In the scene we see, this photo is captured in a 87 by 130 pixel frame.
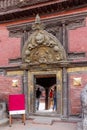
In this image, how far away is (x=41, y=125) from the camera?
28.5 ft

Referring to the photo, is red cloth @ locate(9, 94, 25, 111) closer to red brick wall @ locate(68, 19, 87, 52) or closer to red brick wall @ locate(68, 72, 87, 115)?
red brick wall @ locate(68, 72, 87, 115)

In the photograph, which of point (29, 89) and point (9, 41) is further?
point (9, 41)

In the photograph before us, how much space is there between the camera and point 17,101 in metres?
9.02

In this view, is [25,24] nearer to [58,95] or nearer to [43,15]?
[43,15]

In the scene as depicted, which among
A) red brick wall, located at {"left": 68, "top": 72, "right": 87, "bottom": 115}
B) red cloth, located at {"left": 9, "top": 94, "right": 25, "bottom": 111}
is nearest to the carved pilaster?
red brick wall, located at {"left": 68, "top": 72, "right": 87, "bottom": 115}

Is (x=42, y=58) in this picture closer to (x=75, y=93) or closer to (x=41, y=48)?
(x=41, y=48)

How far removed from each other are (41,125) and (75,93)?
5.84 ft

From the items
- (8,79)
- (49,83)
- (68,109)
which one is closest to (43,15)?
(8,79)

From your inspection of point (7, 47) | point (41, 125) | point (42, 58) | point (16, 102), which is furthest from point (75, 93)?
point (7, 47)

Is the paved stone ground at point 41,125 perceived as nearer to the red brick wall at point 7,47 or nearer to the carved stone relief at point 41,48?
the carved stone relief at point 41,48

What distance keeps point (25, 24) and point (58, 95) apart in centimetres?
344

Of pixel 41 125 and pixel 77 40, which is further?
pixel 77 40

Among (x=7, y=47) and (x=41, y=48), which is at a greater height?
(x=7, y=47)

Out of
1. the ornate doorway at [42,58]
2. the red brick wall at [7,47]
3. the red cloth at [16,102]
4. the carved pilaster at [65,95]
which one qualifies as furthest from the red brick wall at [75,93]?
the red brick wall at [7,47]
